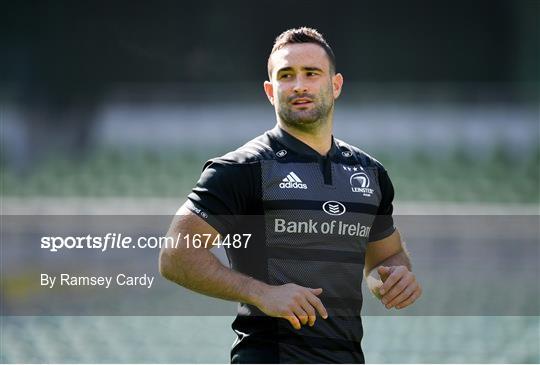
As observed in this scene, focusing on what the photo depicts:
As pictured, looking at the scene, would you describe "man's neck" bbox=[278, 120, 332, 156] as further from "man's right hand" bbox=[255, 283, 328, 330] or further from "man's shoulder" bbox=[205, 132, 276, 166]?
"man's right hand" bbox=[255, 283, 328, 330]

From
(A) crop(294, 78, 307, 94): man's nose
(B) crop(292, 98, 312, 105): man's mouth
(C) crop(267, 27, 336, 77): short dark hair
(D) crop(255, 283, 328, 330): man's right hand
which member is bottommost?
(D) crop(255, 283, 328, 330): man's right hand

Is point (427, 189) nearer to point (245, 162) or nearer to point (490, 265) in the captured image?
point (490, 265)

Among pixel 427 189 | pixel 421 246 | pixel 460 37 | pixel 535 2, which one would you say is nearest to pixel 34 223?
pixel 421 246

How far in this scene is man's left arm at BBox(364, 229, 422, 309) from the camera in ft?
8.18

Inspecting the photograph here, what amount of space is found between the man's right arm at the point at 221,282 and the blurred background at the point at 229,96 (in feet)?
20.8

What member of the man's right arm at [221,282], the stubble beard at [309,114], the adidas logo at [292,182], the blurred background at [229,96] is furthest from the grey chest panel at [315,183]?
the blurred background at [229,96]

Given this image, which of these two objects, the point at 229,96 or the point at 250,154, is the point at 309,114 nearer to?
the point at 250,154

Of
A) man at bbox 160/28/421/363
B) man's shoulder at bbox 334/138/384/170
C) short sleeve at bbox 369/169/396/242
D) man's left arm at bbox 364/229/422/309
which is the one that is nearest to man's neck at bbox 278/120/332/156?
man at bbox 160/28/421/363

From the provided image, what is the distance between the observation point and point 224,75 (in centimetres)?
1138

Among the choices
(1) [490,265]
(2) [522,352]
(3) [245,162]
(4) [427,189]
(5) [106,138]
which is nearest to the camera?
(3) [245,162]

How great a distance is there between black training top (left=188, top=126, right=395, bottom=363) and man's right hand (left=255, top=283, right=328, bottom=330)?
0.40 feet

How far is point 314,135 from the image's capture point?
2629 mm

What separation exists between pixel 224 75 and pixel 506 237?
453cm

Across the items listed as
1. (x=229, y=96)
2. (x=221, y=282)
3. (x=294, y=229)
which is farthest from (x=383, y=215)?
(x=229, y=96)
